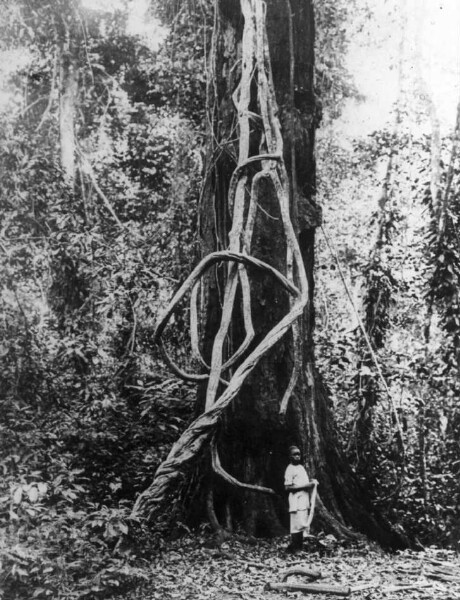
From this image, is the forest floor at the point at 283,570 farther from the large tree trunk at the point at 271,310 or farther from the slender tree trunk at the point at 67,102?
the slender tree trunk at the point at 67,102

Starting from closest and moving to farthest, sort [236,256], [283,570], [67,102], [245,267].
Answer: [283,570] < [236,256] < [245,267] < [67,102]

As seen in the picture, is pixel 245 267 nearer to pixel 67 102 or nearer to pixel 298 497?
pixel 298 497

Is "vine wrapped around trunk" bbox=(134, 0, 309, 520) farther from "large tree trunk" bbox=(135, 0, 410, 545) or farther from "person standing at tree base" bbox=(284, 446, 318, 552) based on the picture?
"person standing at tree base" bbox=(284, 446, 318, 552)

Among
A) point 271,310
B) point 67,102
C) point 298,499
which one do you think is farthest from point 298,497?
point 67,102

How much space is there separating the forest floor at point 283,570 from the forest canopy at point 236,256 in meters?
0.16

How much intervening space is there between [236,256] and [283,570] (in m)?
1.74

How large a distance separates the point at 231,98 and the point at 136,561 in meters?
3.10

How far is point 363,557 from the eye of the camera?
419 centimetres

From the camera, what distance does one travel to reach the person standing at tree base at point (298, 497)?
4.06 metres

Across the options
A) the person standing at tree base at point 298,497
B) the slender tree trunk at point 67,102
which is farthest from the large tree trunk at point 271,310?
the slender tree trunk at point 67,102

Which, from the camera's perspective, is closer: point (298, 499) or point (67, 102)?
point (298, 499)

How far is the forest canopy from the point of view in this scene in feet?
14.6

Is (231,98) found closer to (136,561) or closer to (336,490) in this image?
(336,490)

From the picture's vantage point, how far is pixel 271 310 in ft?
15.2
